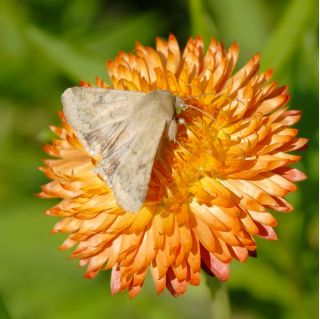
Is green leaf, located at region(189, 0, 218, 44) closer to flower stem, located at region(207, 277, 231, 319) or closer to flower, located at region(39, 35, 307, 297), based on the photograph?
flower, located at region(39, 35, 307, 297)

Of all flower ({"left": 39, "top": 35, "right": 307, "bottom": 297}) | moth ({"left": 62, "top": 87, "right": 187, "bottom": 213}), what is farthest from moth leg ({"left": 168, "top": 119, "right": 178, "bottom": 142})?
flower ({"left": 39, "top": 35, "right": 307, "bottom": 297})

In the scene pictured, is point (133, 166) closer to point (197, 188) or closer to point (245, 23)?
point (197, 188)

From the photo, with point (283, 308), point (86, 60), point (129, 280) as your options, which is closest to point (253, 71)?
point (129, 280)

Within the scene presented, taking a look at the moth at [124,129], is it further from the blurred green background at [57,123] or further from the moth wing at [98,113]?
the blurred green background at [57,123]

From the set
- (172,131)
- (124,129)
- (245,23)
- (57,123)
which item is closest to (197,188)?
(172,131)

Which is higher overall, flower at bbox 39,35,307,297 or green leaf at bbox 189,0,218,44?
green leaf at bbox 189,0,218,44

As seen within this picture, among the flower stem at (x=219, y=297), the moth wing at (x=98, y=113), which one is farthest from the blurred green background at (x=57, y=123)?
the moth wing at (x=98, y=113)

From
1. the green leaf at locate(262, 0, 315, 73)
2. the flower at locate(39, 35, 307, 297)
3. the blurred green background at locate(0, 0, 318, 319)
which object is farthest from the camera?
the blurred green background at locate(0, 0, 318, 319)
